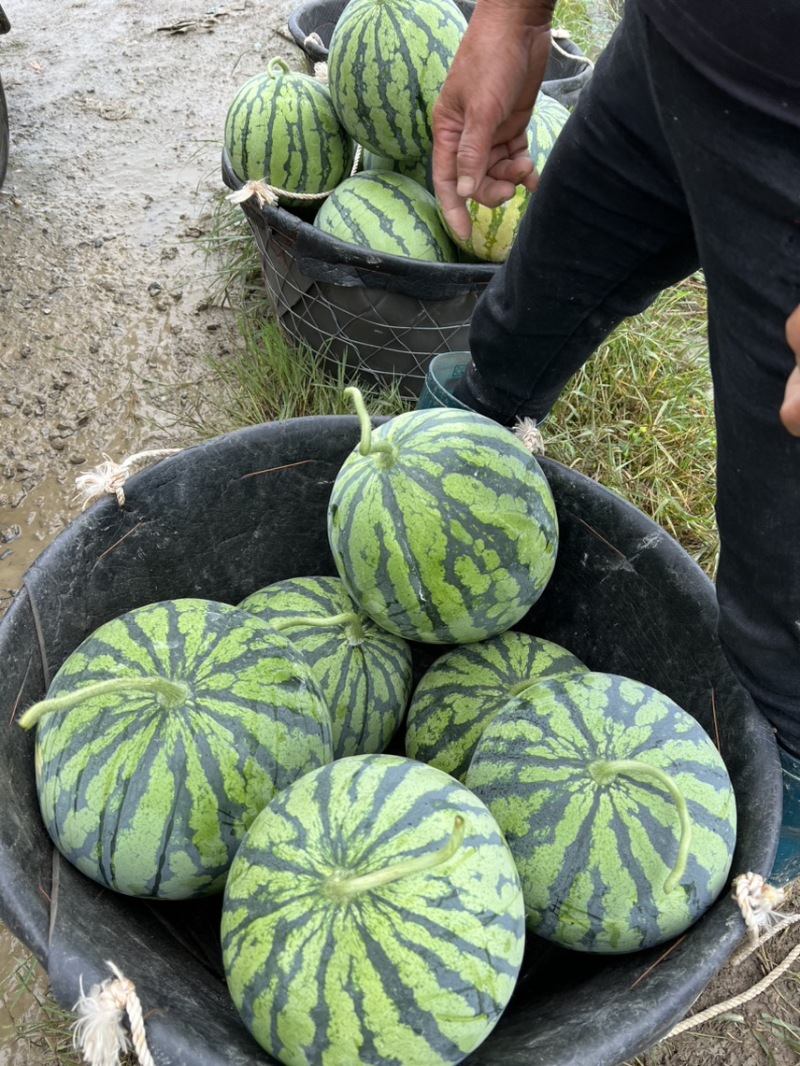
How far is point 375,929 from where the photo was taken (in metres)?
1.11

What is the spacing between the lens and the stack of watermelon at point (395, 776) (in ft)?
3.69

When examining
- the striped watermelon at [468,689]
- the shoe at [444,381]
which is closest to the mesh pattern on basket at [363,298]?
the shoe at [444,381]

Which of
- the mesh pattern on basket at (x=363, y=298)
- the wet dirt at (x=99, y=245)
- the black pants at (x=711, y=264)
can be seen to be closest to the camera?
the black pants at (x=711, y=264)

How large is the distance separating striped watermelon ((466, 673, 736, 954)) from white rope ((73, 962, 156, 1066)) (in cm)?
54

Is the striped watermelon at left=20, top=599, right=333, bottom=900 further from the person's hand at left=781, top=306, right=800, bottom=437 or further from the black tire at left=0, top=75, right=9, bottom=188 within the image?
the black tire at left=0, top=75, right=9, bottom=188

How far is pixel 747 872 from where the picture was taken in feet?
4.34

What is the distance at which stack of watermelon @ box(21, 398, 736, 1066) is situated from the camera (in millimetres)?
1126

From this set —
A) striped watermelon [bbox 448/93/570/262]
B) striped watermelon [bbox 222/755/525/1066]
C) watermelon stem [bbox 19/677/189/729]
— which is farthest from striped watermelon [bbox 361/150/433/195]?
striped watermelon [bbox 222/755/525/1066]

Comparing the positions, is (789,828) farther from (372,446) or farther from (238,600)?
(238,600)

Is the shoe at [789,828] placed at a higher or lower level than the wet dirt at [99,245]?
higher

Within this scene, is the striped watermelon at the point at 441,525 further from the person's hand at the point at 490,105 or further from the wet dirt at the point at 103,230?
the wet dirt at the point at 103,230

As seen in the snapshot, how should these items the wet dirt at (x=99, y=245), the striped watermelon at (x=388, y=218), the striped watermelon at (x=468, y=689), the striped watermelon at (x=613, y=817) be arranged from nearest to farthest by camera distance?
the striped watermelon at (x=613, y=817) → the striped watermelon at (x=468, y=689) → the striped watermelon at (x=388, y=218) → the wet dirt at (x=99, y=245)

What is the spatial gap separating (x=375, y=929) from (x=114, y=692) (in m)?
0.52

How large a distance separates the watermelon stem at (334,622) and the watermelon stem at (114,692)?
26cm
